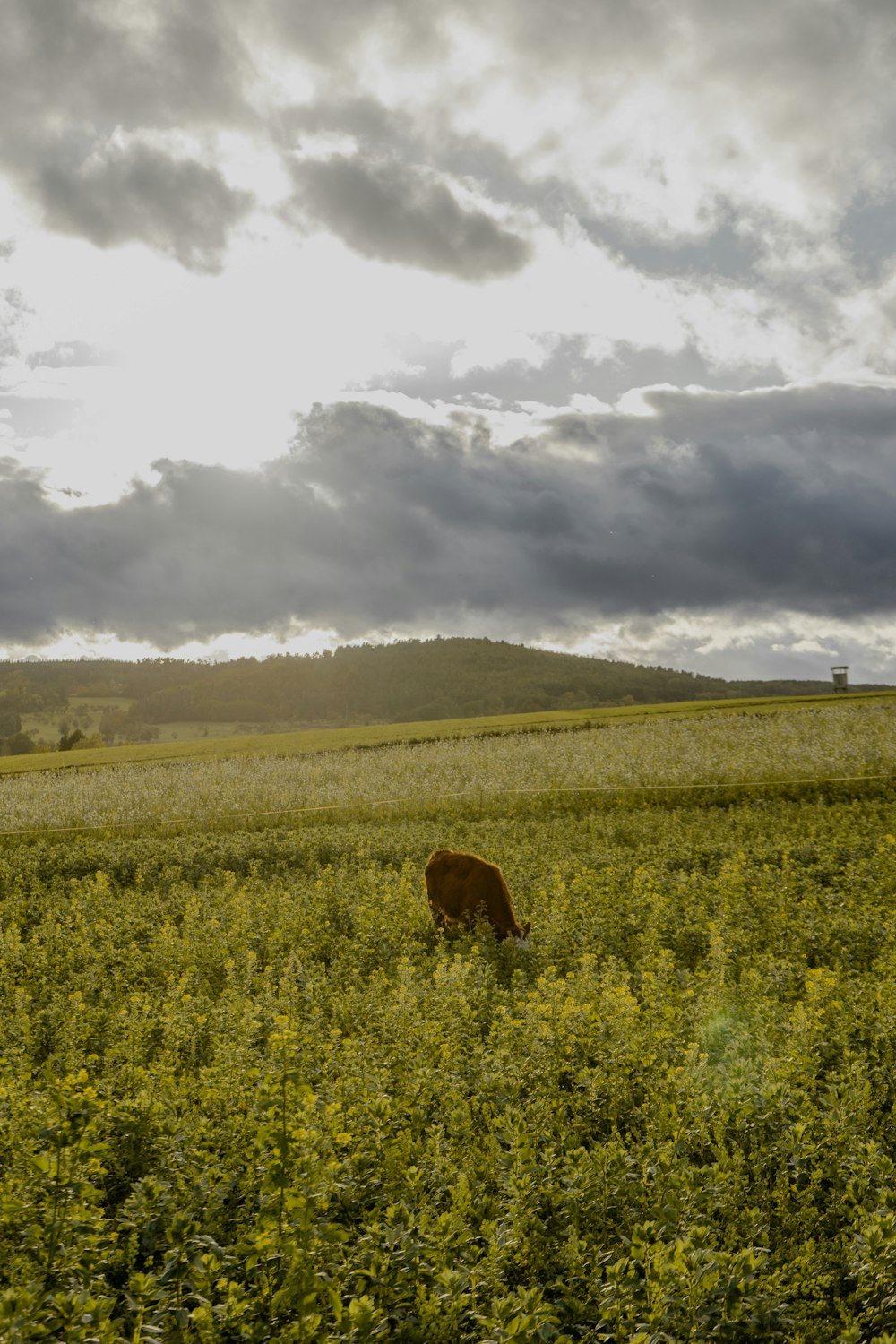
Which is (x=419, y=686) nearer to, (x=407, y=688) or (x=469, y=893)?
(x=407, y=688)

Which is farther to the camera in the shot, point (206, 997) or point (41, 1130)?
point (206, 997)

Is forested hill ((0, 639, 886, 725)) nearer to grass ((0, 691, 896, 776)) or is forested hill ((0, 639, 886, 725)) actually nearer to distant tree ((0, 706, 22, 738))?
distant tree ((0, 706, 22, 738))

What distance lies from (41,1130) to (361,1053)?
276 centimetres

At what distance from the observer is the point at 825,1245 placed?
5.07m

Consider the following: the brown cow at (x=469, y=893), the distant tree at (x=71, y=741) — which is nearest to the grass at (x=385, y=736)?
the distant tree at (x=71, y=741)

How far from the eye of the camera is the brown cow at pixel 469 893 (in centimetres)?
1209

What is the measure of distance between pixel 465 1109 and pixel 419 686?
13957 cm

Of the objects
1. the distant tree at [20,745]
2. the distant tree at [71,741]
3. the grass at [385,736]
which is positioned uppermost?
the grass at [385,736]

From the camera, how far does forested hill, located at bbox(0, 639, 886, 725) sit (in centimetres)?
12888

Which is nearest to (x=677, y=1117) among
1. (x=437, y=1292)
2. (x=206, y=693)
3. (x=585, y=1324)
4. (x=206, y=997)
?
(x=585, y=1324)

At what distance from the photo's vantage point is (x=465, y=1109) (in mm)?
6270

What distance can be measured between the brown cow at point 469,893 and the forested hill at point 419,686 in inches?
4087

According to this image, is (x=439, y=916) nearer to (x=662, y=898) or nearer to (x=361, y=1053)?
(x=662, y=898)

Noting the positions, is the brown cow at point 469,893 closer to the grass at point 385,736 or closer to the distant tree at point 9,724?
the grass at point 385,736
